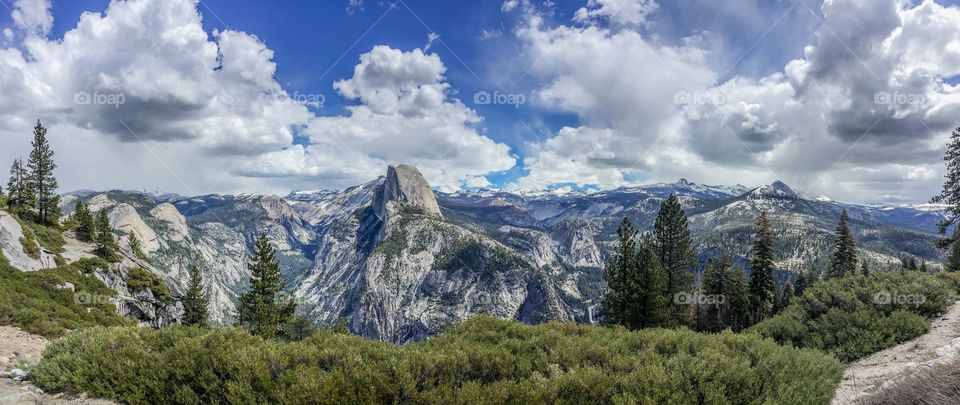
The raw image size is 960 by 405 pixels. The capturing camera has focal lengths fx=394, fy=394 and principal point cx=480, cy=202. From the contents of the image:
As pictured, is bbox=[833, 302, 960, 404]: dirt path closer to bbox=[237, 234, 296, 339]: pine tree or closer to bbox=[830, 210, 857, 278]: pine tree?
bbox=[237, 234, 296, 339]: pine tree

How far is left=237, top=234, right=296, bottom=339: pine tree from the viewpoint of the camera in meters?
40.4

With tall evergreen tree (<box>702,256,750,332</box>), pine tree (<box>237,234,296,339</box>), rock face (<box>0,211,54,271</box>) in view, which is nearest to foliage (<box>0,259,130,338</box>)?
rock face (<box>0,211,54,271</box>)

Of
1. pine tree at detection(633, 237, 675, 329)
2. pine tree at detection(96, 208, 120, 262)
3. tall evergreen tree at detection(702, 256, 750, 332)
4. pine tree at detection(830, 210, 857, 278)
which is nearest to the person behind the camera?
pine tree at detection(633, 237, 675, 329)

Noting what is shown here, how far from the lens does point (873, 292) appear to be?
53.8ft

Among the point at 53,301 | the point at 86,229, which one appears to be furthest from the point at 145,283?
the point at 53,301

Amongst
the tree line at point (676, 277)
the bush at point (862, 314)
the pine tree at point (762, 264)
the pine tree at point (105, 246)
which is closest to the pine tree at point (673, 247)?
the tree line at point (676, 277)

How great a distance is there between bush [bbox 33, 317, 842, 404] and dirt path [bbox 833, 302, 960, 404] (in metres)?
0.50

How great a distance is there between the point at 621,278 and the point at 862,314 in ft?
69.6

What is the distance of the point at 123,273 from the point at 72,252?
6.39m

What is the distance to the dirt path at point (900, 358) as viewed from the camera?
10094 millimetres

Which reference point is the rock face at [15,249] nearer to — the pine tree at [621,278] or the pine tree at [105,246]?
the pine tree at [105,246]

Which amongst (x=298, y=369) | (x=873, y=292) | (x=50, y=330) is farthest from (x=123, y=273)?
(x=873, y=292)

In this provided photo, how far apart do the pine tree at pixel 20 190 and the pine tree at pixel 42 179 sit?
0.69 meters

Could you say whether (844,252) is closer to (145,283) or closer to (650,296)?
(650,296)
